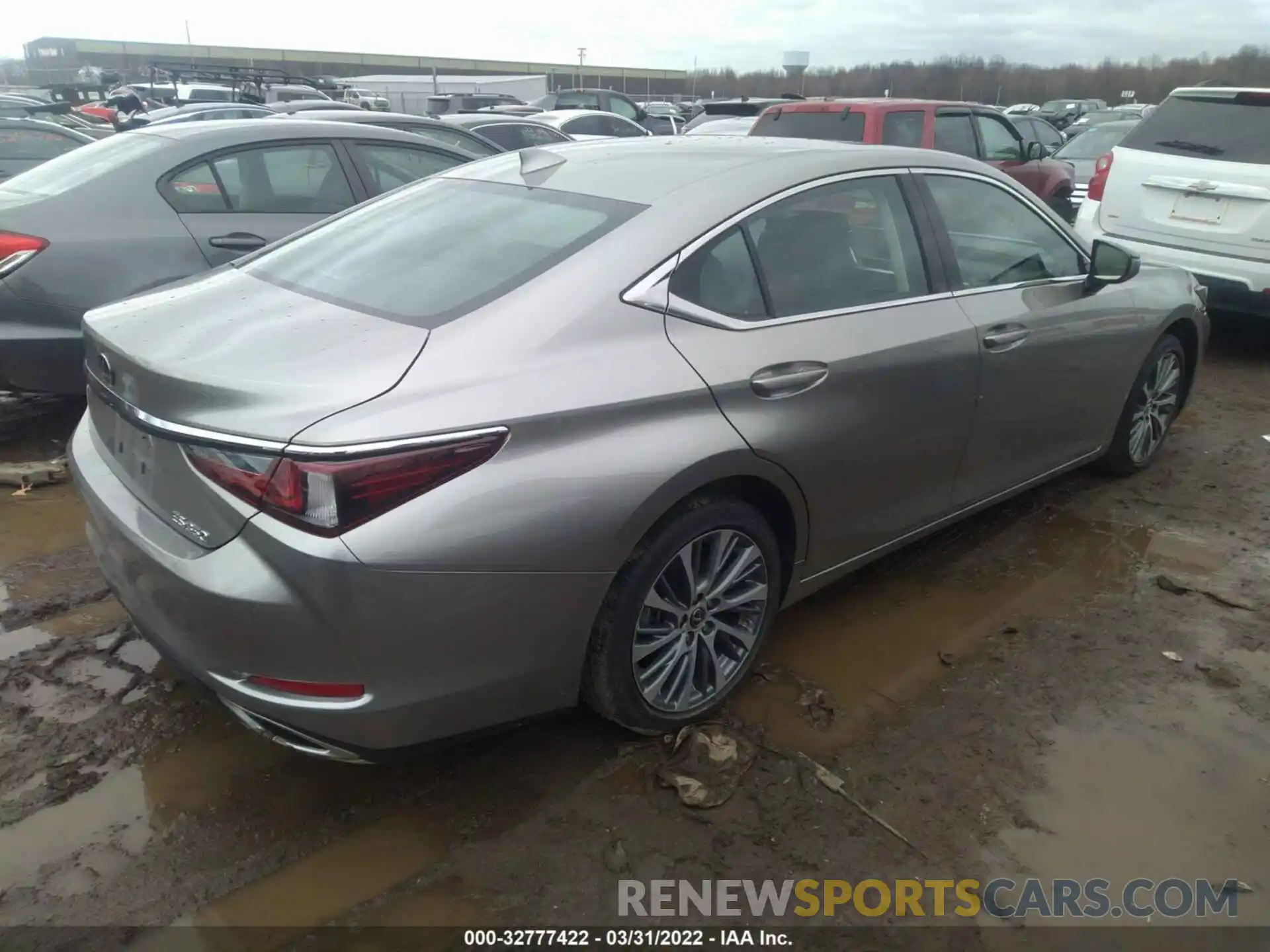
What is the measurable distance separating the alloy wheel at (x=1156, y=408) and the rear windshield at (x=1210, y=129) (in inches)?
97.3

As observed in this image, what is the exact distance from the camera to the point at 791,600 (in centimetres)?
311

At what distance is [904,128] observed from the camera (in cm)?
838

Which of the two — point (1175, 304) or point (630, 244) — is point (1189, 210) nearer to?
point (1175, 304)

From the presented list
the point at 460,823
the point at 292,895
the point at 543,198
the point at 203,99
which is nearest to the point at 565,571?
the point at 460,823

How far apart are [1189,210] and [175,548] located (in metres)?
6.71

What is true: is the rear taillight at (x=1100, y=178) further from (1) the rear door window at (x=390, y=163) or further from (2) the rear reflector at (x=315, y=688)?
(2) the rear reflector at (x=315, y=688)

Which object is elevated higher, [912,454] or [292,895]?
[912,454]

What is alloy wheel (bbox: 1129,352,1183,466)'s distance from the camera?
15.1ft

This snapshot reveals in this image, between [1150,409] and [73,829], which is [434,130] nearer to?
[1150,409]

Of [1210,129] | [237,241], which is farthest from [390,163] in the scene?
[1210,129]

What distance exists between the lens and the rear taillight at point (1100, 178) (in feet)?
23.2

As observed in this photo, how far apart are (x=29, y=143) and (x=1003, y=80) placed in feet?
190

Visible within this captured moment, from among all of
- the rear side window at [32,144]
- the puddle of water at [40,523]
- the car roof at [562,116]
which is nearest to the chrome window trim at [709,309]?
the puddle of water at [40,523]

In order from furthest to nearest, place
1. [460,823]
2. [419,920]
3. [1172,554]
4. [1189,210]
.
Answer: [1189,210] → [1172,554] → [460,823] → [419,920]
